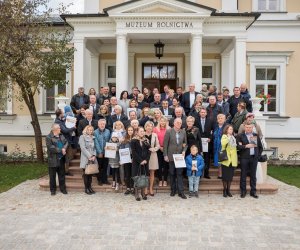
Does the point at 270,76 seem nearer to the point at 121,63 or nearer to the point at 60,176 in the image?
the point at 121,63

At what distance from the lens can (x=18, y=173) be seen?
1262 cm

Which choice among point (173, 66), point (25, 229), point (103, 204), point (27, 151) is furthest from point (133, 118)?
point (27, 151)

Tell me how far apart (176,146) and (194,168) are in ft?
2.15

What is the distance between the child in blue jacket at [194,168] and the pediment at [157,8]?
17.8 feet

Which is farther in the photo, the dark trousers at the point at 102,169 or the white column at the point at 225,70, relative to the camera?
the white column at the point at 225,70

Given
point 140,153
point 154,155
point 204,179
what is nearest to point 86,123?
point 140,153

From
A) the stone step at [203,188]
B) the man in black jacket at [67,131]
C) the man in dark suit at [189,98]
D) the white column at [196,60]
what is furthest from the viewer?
the white column at [196,60]

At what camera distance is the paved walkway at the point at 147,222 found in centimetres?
594

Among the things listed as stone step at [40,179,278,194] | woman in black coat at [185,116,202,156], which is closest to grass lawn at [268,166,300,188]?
stone step at [40,179,278,194]

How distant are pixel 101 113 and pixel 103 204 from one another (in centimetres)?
279

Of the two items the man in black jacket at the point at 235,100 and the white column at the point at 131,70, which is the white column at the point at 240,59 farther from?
the white column at the point at 131,70

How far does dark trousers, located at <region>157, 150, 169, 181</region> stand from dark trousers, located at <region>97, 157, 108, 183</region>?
1326mm

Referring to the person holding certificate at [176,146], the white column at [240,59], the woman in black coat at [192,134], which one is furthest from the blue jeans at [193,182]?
the white column at [240,59]

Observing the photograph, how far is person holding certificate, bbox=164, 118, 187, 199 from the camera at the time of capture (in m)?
8.94
